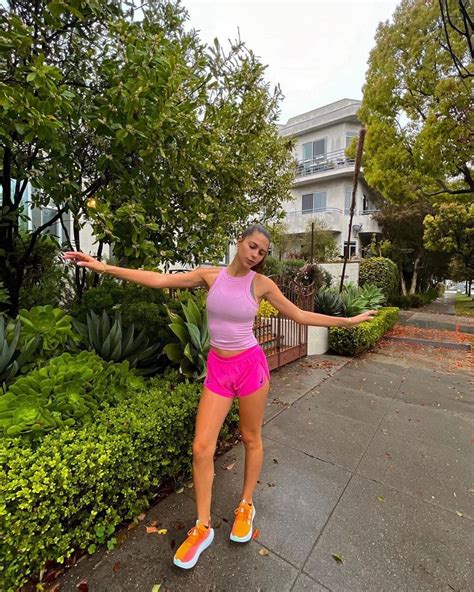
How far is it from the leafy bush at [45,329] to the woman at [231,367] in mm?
1043

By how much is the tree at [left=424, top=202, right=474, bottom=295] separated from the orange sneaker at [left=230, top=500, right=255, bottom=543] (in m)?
18.3

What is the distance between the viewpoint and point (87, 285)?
199 inches

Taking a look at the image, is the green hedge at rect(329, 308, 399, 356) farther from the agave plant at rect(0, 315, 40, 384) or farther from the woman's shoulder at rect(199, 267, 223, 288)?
the agave plant at rect(0, 315, 40, 384)

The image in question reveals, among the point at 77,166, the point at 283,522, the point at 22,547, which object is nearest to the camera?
the point at 22,547

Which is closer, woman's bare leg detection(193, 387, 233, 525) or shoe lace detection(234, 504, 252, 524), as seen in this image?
woman's bare leg detection(193, 387, 233, 525)

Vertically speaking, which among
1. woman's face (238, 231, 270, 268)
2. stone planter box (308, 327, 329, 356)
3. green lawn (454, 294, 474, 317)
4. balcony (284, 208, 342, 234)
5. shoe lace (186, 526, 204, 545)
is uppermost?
balcony (284, 208, 342, 234)

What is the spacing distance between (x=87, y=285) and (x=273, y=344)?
3585 millimetres

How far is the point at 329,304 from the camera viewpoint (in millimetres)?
7414

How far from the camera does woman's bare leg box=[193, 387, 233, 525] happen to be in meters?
1.83

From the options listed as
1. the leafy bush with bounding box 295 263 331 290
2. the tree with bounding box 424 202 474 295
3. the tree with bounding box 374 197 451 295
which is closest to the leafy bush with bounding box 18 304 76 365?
the leafy bush with bounding box 295 263 331 290

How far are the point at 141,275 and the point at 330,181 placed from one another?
23100 millimetres

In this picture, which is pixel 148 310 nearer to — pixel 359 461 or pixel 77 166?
pixel 77 166

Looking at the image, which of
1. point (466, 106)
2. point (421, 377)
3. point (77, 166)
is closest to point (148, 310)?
point (77, 166)

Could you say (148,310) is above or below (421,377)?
above
